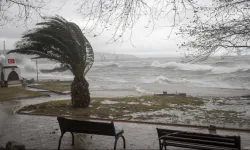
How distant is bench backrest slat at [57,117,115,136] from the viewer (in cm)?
538

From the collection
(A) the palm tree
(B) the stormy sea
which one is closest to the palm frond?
(A) the palm tree

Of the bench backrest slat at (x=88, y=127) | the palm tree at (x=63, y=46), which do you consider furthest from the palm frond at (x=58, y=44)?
→ the bench backrest slat at (x=88, y=127)

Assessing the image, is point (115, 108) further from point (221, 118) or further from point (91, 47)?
point (221, 118)

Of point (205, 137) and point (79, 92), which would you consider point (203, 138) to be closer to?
point (205, 137)

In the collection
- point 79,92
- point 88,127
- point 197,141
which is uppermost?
point 79,92

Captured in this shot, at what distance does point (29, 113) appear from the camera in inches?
428

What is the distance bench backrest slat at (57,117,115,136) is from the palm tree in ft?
18.8

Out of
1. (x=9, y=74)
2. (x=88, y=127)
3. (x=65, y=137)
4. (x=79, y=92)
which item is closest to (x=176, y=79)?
(x=9, y=74)

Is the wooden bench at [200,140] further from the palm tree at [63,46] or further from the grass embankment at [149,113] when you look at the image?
the palm tree at [63,46]

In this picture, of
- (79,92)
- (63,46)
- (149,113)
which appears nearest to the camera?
(149,113)

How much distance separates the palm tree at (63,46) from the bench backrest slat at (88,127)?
5734 millimetres

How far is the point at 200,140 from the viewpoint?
4.66 m

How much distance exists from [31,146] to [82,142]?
45.8 inches

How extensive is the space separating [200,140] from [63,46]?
802 centimetres
